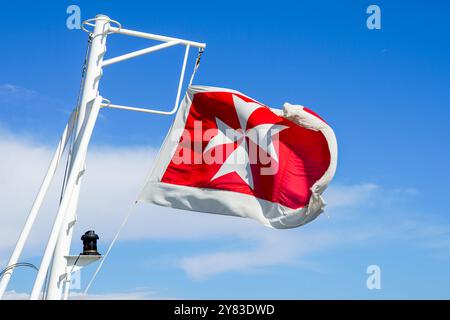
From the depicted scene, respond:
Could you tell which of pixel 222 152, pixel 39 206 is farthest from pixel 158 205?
pixel 39 206

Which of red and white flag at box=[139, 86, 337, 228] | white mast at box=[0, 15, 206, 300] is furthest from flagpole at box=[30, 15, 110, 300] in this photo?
red and white flag at box=[139, 86, 337, 228]

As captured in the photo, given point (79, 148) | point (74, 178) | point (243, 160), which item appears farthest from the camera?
point (243, 160)

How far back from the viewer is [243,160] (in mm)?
11898

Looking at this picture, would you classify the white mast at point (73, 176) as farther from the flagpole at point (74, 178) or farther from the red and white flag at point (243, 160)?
the red and white flag at point (243, 160)

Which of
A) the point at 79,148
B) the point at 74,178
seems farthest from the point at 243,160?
the point at 74,178

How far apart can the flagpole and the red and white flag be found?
2.11 metres

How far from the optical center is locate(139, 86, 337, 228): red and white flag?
37.0ft

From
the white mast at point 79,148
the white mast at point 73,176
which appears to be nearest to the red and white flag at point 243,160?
the white mast at point 73,176

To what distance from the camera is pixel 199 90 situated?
1193 centimetres

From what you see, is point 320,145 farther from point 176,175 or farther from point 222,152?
point 176,175

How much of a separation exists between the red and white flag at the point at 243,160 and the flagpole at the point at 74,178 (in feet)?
6.93

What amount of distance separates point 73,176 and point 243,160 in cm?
408

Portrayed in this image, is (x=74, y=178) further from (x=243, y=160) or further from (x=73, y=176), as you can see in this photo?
(x=243, y=160)
